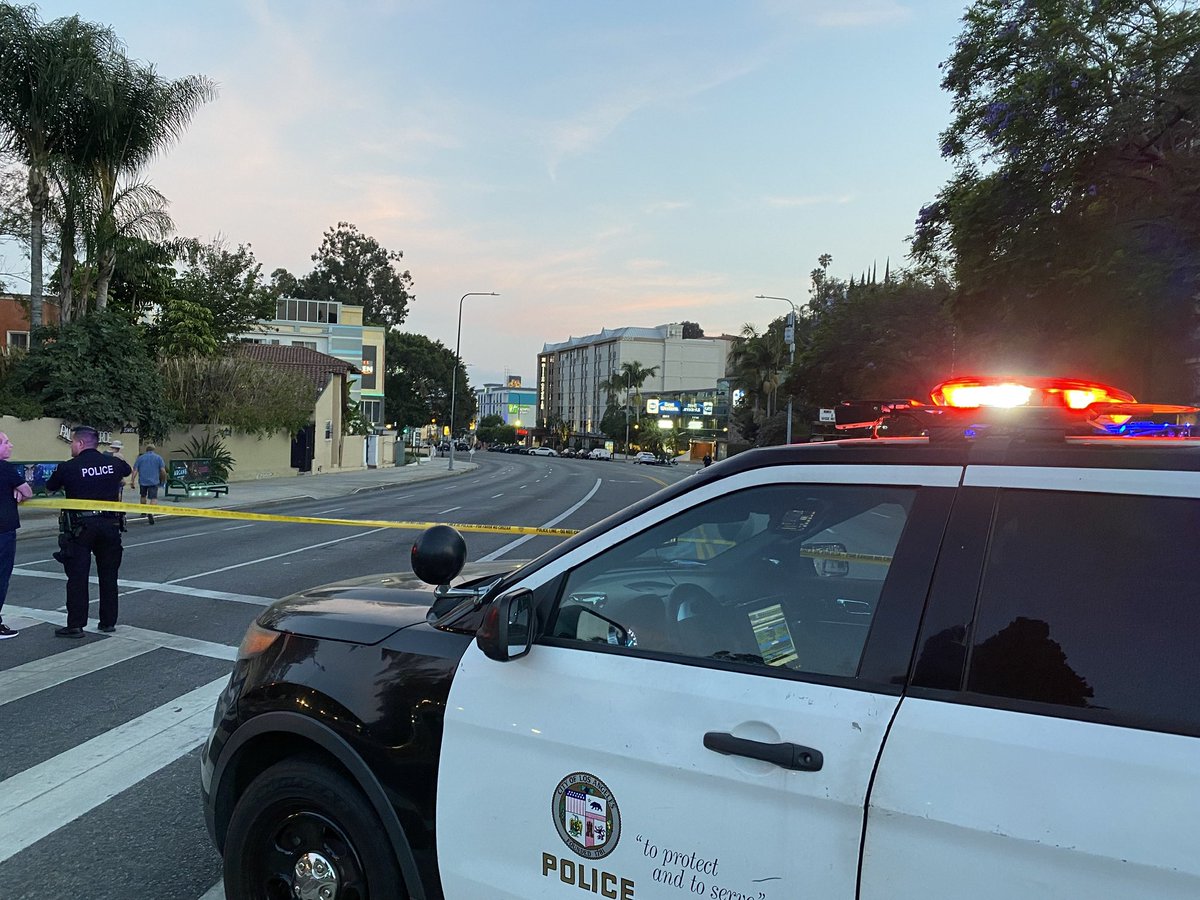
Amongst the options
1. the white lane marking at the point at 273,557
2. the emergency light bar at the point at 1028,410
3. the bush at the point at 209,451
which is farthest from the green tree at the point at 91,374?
the emergency light bar at the point at 1028,410

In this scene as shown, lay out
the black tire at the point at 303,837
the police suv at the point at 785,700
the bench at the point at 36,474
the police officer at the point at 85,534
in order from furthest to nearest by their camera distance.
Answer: the bench at the point at 36,474 → the police officer at the point at 85,534 → the black tire at the point at 303,837 → the police suv at the point at 785,700

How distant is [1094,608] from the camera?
1.68 metres

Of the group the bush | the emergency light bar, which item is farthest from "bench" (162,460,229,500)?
the emergency light bar

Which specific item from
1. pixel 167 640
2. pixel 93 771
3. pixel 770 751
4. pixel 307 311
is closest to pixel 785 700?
pixel 770 751

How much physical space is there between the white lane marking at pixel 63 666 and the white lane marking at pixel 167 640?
108mm

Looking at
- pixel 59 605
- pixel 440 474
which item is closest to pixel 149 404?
pixel 59 605

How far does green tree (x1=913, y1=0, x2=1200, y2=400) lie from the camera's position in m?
14.4

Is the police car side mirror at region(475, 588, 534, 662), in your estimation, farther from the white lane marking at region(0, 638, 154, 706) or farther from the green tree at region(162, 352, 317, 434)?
the green tree at region(162, 352, 317, 434)

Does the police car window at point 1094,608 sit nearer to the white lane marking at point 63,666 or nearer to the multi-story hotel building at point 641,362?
the white lane marking at point 63,666

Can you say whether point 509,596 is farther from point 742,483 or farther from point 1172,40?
point 1172,40

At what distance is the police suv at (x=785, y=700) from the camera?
1.57m

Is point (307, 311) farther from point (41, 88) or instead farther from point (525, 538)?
point (525, 538)

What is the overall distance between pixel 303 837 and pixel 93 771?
7.87 ft

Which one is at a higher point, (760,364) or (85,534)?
(760,364)
